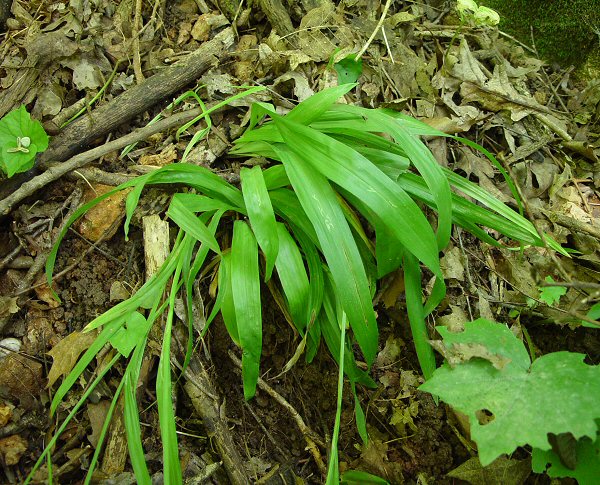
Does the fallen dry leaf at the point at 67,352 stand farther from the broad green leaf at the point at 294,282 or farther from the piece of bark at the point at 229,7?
the piece of bark at the point at 229,7

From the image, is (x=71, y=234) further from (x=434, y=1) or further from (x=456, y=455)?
(x=434, y=1)

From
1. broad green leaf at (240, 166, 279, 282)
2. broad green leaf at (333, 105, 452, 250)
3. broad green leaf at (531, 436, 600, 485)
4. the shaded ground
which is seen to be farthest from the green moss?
broad green leaf at (531, 436, 600, 485)

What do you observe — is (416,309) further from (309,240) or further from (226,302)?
(226,302)

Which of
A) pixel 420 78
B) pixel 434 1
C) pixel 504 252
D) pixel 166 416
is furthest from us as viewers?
pixel 434 1

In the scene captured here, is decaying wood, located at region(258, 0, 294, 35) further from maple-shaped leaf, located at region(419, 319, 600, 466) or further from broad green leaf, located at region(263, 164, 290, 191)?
maple-shaped leaf, located at region(419, 319, 600, 466)

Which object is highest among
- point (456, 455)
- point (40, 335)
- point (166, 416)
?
point (40, 335)

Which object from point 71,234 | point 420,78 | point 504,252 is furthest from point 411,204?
point 71,234
